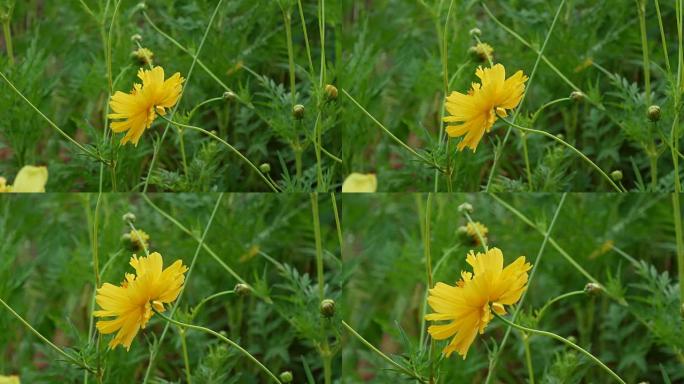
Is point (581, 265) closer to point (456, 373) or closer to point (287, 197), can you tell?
point (456, 373)

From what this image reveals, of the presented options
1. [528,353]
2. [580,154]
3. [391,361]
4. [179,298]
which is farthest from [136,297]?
[580,154]

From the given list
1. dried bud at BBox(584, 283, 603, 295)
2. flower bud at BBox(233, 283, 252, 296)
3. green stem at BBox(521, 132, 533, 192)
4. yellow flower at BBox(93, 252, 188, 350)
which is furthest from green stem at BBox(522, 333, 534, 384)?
yellow flower at BBox(93, 252, 188, 350)

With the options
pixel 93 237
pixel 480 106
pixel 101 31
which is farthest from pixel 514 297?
pixel 101 31

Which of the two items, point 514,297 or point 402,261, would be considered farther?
point 402,261

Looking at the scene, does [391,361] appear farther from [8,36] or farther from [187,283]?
[8,36]

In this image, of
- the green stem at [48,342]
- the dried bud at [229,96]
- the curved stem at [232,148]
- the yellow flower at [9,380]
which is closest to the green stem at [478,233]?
the curved stem at [232,148]

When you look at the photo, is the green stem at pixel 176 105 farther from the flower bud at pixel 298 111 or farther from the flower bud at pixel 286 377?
the flower bud at pixel 286 377
